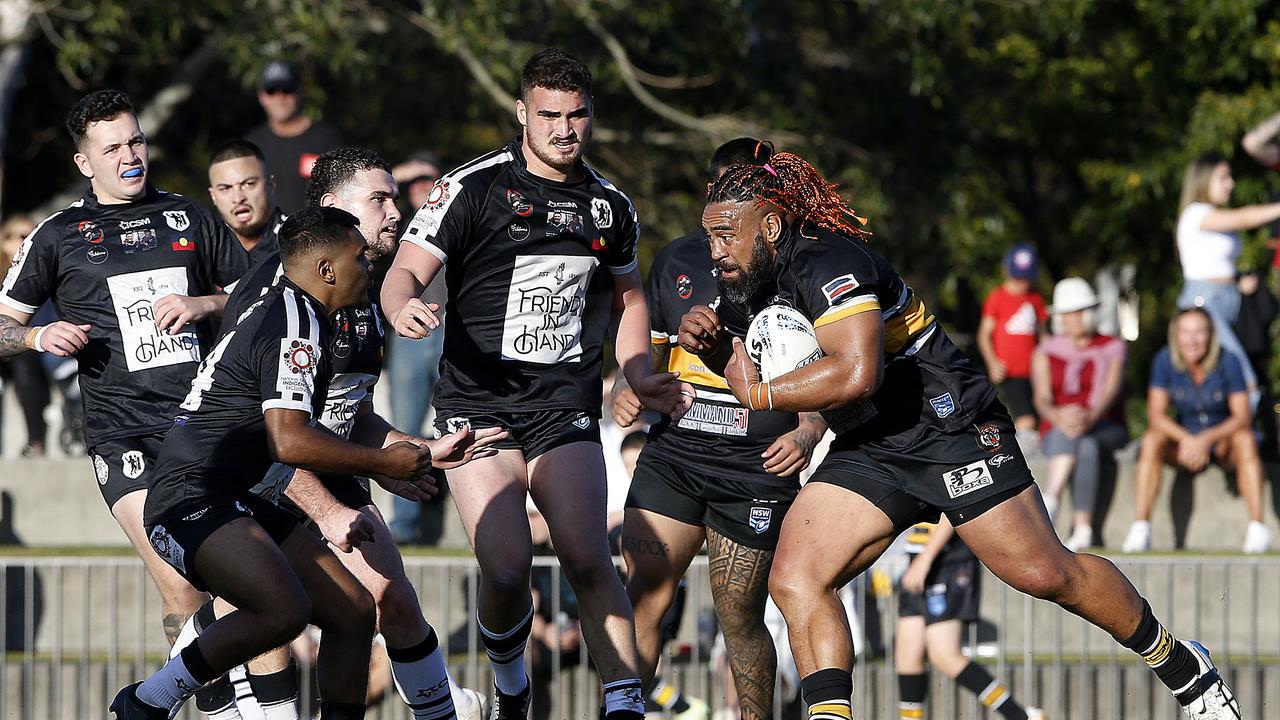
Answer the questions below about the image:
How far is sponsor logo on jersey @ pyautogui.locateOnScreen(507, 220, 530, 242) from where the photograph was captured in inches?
276

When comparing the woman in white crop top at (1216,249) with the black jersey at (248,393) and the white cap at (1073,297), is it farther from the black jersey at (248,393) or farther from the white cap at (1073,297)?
the black jersey at (248,393)

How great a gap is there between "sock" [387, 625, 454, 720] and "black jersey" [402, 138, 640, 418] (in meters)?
1.00

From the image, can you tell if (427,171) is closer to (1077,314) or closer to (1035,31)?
(1077,314)

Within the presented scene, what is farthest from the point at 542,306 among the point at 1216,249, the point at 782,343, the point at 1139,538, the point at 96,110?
the point at 1216,249

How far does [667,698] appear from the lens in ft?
30.8

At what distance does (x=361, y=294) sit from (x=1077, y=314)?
668 centimetres

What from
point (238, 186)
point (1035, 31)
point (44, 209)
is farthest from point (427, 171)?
point (1035, 31)

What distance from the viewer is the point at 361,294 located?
6363 millimetres

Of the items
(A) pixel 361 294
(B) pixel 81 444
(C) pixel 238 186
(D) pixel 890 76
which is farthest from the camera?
(D) pixel 890 76

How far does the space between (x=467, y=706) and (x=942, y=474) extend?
262 cm

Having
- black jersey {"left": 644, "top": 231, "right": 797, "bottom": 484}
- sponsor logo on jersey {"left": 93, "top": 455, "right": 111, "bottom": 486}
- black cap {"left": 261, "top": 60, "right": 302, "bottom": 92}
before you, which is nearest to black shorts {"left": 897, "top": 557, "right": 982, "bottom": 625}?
black jersey {"left": 644, "top": 231, "right": 797, "bottom": 484}

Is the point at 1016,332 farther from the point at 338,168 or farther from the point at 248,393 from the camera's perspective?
the point at 248,393

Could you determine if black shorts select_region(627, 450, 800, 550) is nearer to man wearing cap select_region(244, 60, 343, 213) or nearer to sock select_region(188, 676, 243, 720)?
sock select_region(188, 676, 243, 720)

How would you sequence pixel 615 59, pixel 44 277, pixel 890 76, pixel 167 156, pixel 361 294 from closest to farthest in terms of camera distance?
pixel 361 294, pixel 44 277, pixel 615 59, pixel 890 76, pixel 167 156
